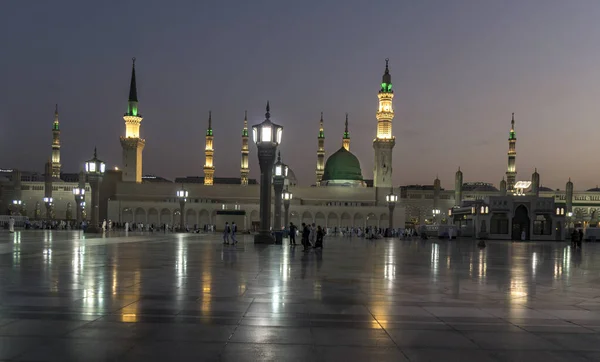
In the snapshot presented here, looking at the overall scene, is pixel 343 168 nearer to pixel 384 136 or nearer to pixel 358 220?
pixel 384 136

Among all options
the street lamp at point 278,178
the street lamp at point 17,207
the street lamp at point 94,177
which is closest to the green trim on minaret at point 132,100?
the street lamp at point 17,207

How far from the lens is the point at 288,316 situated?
6938mm

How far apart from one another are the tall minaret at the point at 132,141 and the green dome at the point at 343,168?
104 feet

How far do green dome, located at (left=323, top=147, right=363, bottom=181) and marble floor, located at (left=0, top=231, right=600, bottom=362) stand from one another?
82.0m

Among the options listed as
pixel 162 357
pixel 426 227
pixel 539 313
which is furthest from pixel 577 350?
pixel 426 227

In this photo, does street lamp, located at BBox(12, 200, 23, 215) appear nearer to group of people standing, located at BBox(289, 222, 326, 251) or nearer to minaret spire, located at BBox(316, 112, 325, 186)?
minaret spire, located at BBox(316, 112, 325, 186)

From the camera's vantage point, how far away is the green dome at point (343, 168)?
309 feet

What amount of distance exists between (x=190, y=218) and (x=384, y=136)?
31.8 metres

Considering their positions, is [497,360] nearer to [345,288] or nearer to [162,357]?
[162,357]

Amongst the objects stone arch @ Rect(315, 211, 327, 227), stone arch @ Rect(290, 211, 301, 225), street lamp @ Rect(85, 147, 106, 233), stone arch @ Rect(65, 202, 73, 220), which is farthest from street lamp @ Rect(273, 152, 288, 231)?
stone arch @ Rect(65, 202, 73, 220)

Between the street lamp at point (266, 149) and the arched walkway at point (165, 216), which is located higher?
the street lamp at point (266, 149)

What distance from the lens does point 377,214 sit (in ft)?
268

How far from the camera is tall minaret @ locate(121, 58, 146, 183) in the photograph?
84688mm

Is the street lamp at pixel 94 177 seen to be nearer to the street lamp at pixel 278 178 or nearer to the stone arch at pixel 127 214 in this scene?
the street lamp at pixel 278 178
